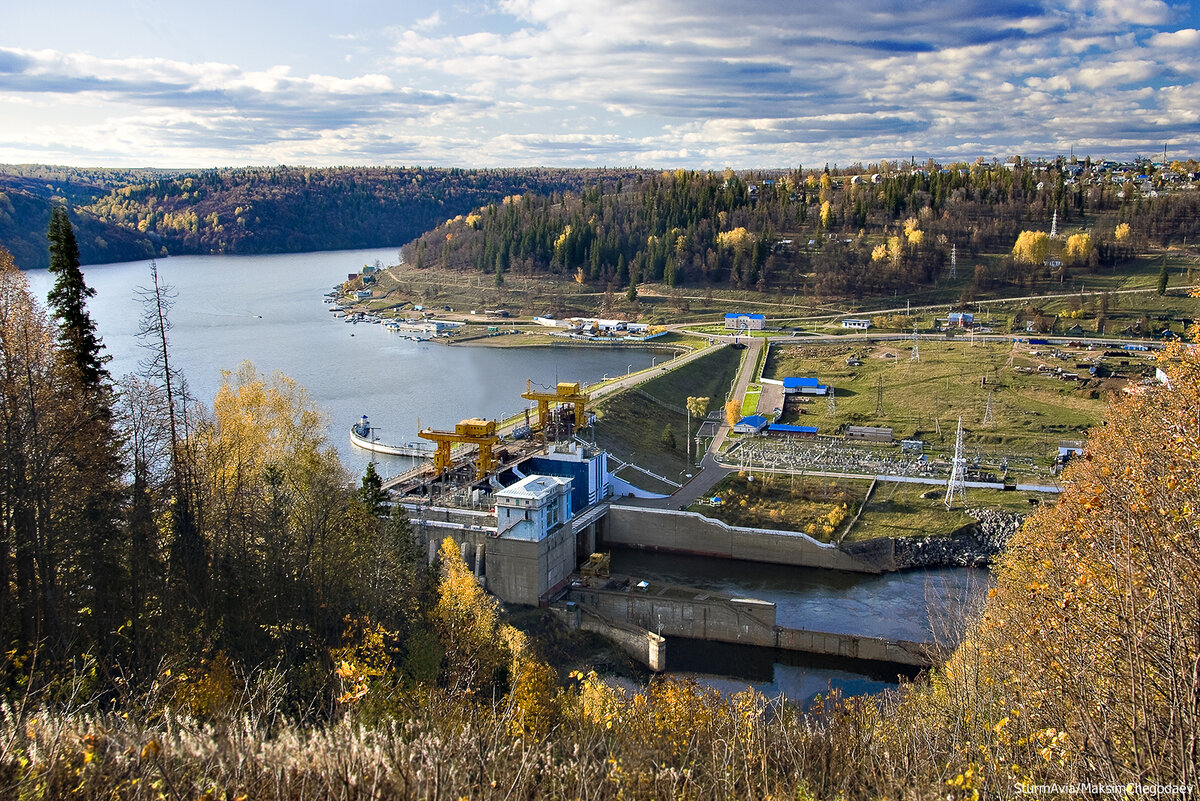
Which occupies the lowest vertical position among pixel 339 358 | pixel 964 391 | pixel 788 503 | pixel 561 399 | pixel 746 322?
pixel 788 503

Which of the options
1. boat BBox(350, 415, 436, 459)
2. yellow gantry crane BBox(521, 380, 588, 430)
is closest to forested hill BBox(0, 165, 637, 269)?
boat BBox(350, 415, 436, 459)

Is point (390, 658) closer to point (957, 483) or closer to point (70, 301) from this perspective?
point (70, 301)

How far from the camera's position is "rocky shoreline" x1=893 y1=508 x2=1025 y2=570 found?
93.7 ft

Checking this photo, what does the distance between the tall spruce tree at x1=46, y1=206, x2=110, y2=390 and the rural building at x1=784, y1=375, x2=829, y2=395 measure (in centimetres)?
3478

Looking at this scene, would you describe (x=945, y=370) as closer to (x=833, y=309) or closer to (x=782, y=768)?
(x=833, y=309)

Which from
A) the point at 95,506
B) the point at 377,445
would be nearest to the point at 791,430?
the point at 377,445

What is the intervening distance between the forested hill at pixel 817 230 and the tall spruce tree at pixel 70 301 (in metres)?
60.3

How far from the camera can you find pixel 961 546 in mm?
29047

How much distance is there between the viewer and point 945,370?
4797 centimetres

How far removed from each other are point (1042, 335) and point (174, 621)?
5428cm

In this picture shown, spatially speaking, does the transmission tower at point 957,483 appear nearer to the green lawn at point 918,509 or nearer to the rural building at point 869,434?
the green lawn at point 918,509

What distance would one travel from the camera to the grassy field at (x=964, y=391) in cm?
3878

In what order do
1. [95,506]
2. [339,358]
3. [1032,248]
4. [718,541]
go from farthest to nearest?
1. [1032,248]
2. [339,358]
3. [718,541]
4. [95,506]

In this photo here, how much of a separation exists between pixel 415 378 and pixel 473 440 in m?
23.9
